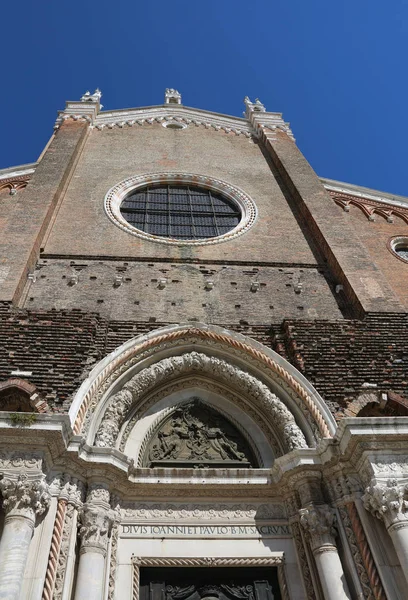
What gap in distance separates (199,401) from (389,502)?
3116 mm

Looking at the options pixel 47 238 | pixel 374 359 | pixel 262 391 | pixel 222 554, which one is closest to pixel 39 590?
pixel 222 554

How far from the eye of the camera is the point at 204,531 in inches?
239

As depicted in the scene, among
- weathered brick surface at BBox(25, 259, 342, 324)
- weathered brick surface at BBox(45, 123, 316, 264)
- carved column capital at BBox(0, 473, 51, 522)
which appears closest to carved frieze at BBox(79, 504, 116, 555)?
carved column capital at BBox(0, 473, 51, 522)

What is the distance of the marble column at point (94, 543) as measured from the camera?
511 cm

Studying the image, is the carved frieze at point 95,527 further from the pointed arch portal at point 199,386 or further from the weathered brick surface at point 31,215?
the weathered brick surface at point 31,215

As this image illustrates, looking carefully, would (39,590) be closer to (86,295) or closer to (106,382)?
(106,382)

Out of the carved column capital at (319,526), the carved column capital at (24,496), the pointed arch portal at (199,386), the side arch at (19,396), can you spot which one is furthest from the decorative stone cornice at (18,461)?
the carved column capital at (319,526)

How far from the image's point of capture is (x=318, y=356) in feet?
24.9

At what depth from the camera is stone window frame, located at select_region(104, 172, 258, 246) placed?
11078 mm

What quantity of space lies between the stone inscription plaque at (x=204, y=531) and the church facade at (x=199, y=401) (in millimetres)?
17

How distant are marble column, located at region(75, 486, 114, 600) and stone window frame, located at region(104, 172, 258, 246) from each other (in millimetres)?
6136

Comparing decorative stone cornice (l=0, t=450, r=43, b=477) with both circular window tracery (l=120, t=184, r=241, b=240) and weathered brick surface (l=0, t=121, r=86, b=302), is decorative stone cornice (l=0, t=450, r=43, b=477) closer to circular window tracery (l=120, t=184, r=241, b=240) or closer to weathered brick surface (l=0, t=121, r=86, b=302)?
weathered brick surface (l=0, t=121, r=86, b=302)

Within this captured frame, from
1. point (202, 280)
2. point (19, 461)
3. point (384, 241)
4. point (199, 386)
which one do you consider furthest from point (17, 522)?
point (384, 241)

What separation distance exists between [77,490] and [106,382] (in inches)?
60.3
